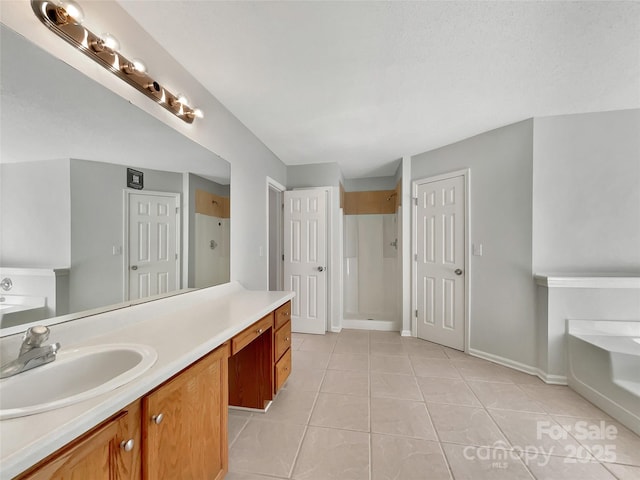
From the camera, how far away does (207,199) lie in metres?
1.83

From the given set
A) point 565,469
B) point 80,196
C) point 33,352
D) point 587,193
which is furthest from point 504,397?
point 80,196

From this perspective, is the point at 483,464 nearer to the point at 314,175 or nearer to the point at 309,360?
the point at 309,360

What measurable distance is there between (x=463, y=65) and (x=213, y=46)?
1.54 meters

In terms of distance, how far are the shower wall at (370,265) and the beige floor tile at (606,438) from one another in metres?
2.45

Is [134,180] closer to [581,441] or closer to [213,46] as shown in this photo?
[213,46]

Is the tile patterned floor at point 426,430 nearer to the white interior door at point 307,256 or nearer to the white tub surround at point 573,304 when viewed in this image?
the white tub surround at point 573,304

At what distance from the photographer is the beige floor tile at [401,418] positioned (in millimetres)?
1579

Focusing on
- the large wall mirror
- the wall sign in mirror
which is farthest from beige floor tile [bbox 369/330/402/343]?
the wall sign in mirror

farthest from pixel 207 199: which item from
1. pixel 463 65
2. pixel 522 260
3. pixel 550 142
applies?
pixel 550 142

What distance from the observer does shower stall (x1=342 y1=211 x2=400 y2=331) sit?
4.12m

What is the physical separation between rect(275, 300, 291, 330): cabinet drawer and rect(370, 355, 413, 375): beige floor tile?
39.8 inches

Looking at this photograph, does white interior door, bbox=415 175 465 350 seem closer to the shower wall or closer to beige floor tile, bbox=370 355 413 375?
beige floor tile, bbox=370 355 413 375

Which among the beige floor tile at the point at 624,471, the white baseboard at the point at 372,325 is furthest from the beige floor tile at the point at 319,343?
the beige floor tile at the point at 624,471

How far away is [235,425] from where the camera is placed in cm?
167
